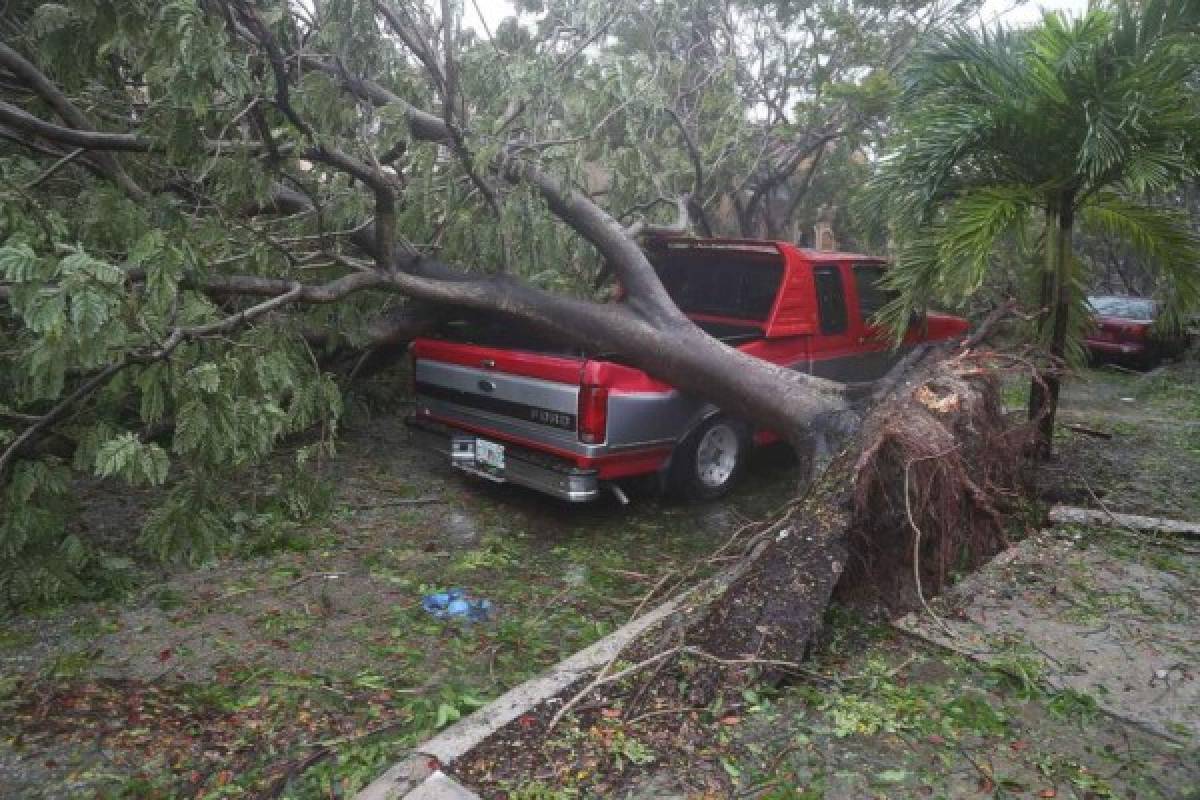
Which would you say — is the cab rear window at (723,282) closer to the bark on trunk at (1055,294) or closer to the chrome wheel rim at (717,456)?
the chrome wheel rim at (717,456)

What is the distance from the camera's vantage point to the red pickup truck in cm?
497

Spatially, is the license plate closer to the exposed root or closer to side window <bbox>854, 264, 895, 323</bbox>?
the exposed root

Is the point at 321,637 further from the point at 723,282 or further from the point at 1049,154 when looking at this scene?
the point at 1049,154

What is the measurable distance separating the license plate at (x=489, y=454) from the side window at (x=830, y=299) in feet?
9.18

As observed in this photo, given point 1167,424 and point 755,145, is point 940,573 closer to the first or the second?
point 1167,424

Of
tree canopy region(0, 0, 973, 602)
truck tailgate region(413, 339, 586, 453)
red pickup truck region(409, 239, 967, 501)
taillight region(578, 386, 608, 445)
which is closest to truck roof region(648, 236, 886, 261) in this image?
red pickup truck region(409, 239, 967, 501)

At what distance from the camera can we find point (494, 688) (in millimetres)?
3426

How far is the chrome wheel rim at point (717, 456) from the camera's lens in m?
5.78

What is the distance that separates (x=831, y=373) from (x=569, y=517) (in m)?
2.48

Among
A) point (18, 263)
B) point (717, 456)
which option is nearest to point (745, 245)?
point (717, 456)

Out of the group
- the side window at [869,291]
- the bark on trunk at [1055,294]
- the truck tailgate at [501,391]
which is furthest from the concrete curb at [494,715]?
the side window at [869,291]

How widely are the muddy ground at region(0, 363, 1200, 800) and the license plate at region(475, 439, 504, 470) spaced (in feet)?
1.36

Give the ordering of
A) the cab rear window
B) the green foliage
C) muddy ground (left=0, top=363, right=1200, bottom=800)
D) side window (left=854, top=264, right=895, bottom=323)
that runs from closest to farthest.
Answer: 1. muddy ground (left=0, top=363, right=1200, bottom=800)
2. the green foliage
3. the cab rear window
4. side window (left=854, top=264, right=895, bottom=323)

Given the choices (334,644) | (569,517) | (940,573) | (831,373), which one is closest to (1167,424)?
(831,373)
